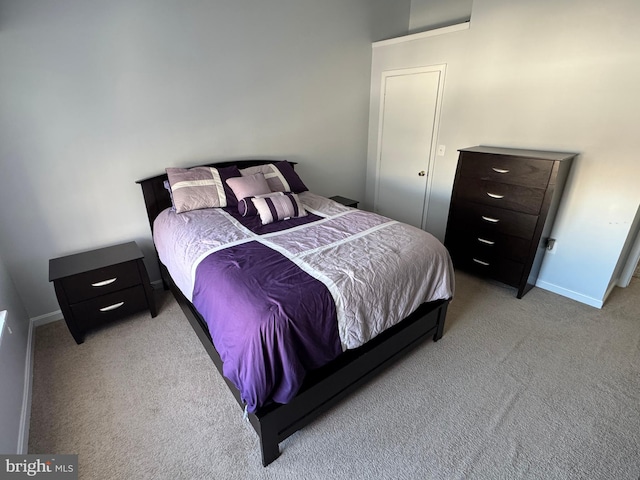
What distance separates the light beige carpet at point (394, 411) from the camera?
1499 mm

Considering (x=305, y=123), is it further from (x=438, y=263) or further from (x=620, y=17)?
(x=620, y=17)

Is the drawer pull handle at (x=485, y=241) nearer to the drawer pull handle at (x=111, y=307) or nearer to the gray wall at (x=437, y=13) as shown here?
the gray wall at (x=437, y=13)

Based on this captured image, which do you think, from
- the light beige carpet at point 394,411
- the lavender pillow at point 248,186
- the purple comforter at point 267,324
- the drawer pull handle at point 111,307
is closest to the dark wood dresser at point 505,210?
the light beige carpet at point 394,411

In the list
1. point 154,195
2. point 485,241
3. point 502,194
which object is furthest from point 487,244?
point 154,195

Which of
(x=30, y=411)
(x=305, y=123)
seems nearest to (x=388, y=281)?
(x=30, y=411)

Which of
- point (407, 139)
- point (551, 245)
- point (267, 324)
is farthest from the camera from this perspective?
point (407, 139)

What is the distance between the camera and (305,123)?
344cm

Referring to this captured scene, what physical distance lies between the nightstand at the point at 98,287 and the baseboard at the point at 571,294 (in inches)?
131

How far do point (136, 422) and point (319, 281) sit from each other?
1.24 m

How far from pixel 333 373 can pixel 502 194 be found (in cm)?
202

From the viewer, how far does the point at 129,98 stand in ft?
→ 7.96

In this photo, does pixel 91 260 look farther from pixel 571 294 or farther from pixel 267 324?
pixel 571 294

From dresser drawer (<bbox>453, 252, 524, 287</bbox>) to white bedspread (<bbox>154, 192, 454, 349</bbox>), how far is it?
0.98m

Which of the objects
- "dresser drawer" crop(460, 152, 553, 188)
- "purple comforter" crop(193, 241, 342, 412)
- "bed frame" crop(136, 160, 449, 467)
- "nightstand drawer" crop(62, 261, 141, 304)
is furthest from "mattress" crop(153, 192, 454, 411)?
"dresser drawer" crop(460, 152, 553, 188)
